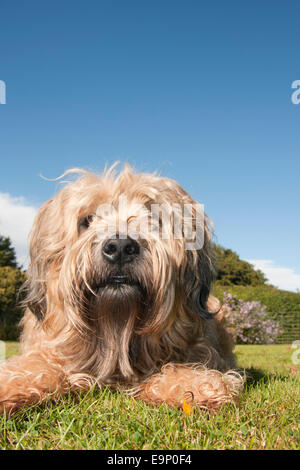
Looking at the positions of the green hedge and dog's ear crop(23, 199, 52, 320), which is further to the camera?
the green hedge

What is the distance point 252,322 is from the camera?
19.3m

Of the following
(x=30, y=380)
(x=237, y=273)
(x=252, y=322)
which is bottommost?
(x=252, y=322)

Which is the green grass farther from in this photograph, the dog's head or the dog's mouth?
the dog's mouth

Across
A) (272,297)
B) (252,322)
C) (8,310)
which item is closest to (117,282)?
(8,310)

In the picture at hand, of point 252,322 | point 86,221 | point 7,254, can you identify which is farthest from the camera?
point 7,254

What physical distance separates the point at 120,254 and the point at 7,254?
24513mm

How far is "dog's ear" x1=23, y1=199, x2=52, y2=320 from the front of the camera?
3252 mm

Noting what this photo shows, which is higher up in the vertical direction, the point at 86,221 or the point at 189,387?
the point at 86,221

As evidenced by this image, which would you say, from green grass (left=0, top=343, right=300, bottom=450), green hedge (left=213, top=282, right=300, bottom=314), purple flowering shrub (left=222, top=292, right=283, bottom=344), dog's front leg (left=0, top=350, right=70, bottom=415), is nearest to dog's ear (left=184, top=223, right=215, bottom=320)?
green grass (left=0, top=343, right=300, bottom=450)

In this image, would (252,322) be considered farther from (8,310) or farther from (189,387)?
(189,387)

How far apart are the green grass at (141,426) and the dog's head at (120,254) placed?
1.83 ft

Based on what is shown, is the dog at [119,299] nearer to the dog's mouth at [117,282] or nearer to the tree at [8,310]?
the dog's mouth at [117,282]
